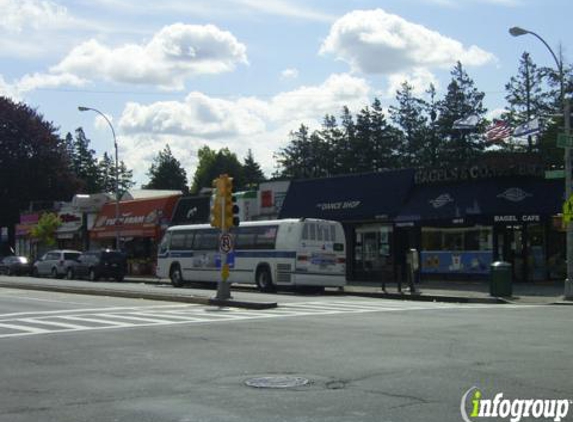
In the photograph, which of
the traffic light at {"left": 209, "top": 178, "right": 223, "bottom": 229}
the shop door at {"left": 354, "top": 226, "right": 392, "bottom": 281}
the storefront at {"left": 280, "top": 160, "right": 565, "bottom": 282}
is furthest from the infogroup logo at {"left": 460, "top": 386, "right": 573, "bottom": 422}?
the shop door at {"left": 354, "top": 226, "right": 392, "bottom": 281}

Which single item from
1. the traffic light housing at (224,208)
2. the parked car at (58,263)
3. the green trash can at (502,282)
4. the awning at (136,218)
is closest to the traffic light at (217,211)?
the traffic light housing at (224,208)

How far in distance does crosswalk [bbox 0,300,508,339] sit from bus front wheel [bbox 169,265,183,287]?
12503 millimetres

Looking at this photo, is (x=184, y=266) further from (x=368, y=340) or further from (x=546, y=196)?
(x=368, y=340)

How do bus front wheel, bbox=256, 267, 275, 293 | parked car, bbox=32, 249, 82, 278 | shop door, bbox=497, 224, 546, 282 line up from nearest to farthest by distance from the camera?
bus front wheel, bbox=256, 267, 275, 293, shop door, bbox=497, 224, 546, 282, parked car, bbox=32, 249, 82, 278

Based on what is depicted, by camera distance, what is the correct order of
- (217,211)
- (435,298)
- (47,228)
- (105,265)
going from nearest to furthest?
(217,211) < (435,298) < (105,265) < (47,228)

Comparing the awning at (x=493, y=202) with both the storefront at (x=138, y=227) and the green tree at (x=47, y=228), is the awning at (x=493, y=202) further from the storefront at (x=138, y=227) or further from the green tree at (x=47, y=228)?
the green tree at (x=47, y=228)

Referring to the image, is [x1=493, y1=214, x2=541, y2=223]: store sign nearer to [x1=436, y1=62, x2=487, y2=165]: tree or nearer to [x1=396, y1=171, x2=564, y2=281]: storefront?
[x1=396, y1=171, x2=564, y2=281]: storefront

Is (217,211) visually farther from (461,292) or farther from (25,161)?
(25,161)

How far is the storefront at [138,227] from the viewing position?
49.3 m

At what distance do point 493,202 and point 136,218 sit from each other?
27249 millimetres

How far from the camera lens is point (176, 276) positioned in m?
35.7

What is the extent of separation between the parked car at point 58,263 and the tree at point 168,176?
281 ft

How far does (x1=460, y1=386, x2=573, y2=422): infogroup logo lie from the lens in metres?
7.34

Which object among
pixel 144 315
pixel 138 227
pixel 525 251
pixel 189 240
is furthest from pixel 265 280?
pixel 138 227
